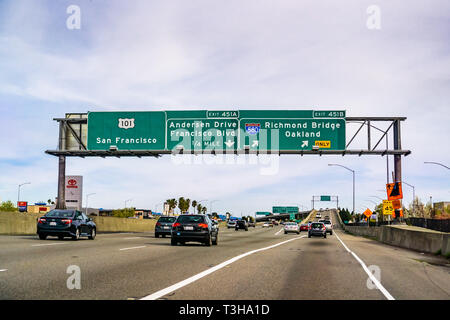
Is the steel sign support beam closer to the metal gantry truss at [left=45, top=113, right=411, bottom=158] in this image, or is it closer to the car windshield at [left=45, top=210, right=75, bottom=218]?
the metal gantry truss at [left=45, top=113, right=411, bottom=158]

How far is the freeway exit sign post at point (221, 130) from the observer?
117 ft

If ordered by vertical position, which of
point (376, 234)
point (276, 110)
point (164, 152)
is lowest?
point (376, 234)

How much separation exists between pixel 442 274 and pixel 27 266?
10650mm

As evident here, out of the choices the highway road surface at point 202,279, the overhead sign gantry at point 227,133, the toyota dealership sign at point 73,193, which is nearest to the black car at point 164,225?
the overhead sign gantry at point 227,133

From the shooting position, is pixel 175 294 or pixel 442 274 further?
pixel 442 274

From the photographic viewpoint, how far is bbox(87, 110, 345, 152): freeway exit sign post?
35.7m

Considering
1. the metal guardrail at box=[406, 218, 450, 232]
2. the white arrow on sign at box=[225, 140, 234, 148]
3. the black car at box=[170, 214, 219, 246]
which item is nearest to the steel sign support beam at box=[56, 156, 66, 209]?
Result: the white arrow on sign at box=[225, 140, 234, 148]

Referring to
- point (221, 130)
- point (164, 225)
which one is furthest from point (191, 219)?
point (221, 130)

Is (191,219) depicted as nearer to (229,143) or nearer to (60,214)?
(60,214)
